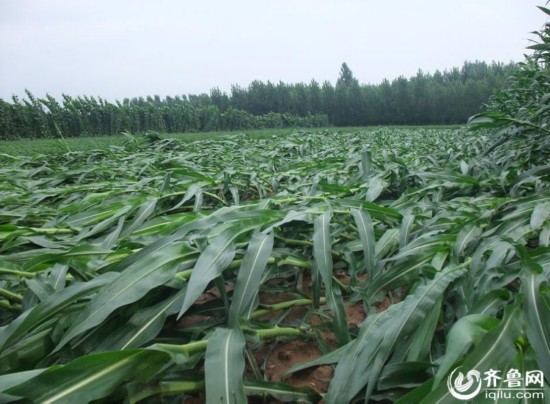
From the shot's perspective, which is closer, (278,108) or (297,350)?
(297,350)

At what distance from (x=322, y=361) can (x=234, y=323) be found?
0.78 ft

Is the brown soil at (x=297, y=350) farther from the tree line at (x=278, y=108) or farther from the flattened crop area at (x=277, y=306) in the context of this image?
the tree line at (x=278, y=108)

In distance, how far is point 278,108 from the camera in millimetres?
39188

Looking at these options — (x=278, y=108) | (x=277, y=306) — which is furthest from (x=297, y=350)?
(x=278, y=108)

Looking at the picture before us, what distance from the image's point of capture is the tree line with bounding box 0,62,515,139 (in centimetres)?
1981

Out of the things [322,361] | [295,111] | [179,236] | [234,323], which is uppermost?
[295,111]

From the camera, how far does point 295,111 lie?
38906 millimetres

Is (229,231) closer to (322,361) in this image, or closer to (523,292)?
(322,361)

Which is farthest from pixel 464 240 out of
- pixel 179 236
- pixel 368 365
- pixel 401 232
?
pixel 179 236

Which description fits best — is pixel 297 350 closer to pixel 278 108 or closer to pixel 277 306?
pixel 277 306

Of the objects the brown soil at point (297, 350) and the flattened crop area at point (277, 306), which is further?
the brown soil at point (297, 350)

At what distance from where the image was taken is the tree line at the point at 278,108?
65.0 feet

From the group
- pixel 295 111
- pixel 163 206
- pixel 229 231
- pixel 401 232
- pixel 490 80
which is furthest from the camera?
pixel 295 111

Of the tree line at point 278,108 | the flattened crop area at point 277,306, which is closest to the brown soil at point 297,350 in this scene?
the flattened crop area at point 277,306
